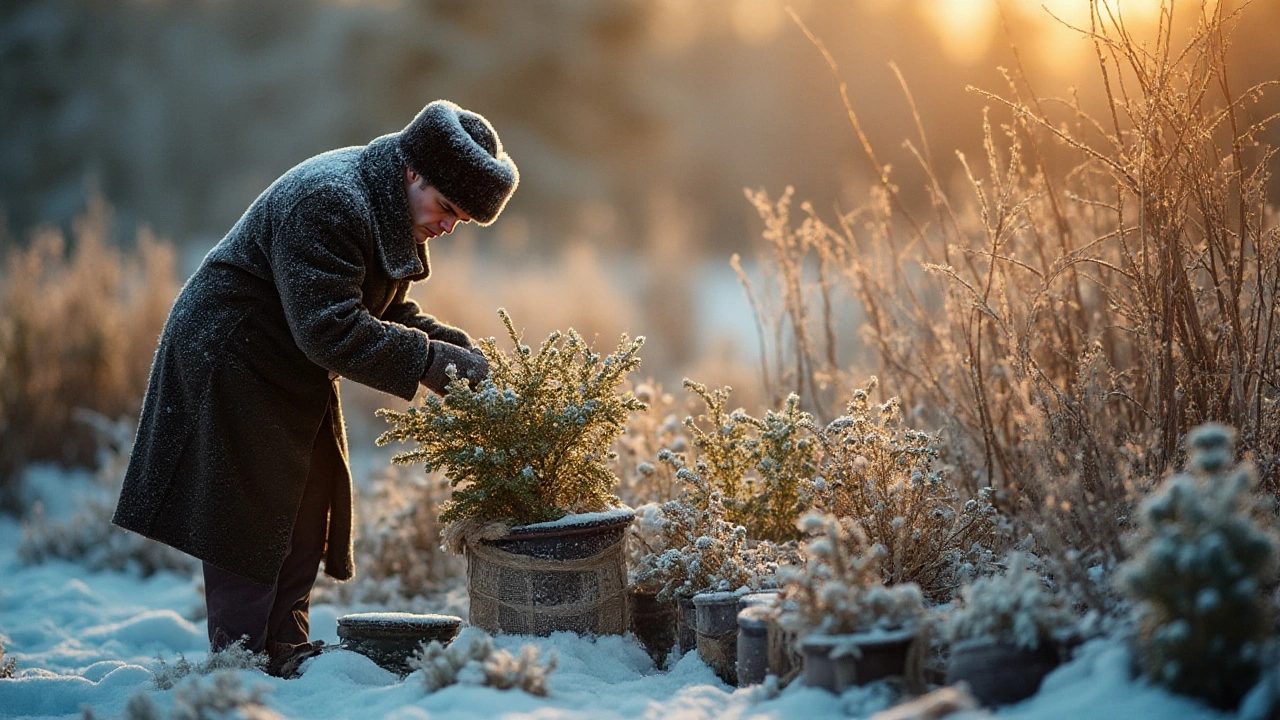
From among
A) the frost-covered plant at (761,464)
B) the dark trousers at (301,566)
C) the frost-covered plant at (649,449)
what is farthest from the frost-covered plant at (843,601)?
the dark trousers at (301,566)

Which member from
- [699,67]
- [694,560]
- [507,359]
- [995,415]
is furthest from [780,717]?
[699,67]

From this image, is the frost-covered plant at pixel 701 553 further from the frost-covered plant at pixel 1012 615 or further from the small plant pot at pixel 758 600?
the frost-covered plant at pixel 1012 615

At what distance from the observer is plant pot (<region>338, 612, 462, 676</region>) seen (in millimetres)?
2926

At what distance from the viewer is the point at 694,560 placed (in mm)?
2895

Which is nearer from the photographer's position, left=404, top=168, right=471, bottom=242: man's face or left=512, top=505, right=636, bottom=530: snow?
left=512, top=505, right=636, bottom=530: snow

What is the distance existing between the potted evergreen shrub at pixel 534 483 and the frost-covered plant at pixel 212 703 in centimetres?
85

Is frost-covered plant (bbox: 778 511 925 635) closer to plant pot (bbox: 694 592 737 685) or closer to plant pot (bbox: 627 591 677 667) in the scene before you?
plant pot (bbox: 694 592 737 685)

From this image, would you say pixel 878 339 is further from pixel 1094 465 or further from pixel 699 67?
pixel 699 67

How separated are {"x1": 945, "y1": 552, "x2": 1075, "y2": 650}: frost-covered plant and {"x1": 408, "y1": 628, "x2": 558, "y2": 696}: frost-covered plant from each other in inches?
35.4

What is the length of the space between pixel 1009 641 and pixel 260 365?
2.05 metres

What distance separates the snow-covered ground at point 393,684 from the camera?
6.24 ft

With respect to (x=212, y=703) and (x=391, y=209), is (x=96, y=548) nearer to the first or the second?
(x=391, y=209)

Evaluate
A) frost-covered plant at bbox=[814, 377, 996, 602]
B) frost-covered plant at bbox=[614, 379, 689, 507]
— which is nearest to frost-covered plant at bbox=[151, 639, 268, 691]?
frost-covered plant at bbox=[614, 379, 689, 507]

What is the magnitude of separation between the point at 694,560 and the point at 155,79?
2877 centimetres
